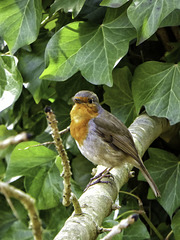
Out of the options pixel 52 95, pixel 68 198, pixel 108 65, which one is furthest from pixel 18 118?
pixel 68 198

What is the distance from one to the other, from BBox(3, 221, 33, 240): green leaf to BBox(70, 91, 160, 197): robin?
0.68m

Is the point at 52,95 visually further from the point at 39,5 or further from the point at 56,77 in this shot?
the point at 39,5

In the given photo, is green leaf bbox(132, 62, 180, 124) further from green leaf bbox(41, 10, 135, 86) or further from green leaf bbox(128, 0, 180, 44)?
green leaf bbox(128, 0, 180, 44)

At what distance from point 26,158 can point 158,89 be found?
2.72ft

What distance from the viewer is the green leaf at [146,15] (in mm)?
1819

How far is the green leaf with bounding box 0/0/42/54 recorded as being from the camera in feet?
6.77

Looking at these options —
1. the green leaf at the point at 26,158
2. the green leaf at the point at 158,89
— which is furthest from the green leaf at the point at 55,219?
the green leaf at the point at 158,89

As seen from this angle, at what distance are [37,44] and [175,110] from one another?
0.90m

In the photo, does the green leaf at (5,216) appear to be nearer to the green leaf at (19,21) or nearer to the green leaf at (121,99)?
the green leaf at (121,99)

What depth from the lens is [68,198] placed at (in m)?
1.10

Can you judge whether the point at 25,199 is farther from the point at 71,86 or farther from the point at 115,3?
the point at 71,86

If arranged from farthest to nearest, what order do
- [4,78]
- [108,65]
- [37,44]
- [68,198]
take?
1. [37,44]
2. [4,78]
3. [108,65]
4. [68,198]

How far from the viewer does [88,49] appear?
2100 millimetres

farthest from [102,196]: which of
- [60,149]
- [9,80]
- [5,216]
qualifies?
[5,216]
